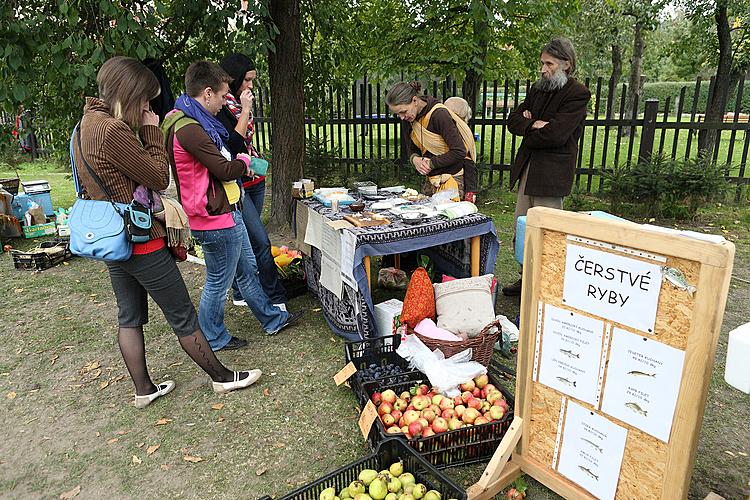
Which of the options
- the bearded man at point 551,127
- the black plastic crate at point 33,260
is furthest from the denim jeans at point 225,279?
the black plastic crate at point 33,260

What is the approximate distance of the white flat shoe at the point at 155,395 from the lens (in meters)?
3.04

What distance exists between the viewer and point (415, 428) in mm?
2467

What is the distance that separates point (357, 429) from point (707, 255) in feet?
6.37

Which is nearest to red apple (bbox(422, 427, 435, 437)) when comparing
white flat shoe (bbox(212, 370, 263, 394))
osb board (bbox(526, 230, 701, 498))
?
osb board (bbox(526, 230, 701, 498))

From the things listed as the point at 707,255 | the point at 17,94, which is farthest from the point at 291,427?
the point at 17,94

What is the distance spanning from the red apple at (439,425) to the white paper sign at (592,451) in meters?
0.56

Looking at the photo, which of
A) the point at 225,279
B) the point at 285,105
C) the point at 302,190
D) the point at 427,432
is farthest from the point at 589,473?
the point at 285,105

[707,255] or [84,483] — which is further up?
[707,255]

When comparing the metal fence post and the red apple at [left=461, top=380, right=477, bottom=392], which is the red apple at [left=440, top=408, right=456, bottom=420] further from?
the metal fence post

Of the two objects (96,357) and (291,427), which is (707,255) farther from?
(96,357)

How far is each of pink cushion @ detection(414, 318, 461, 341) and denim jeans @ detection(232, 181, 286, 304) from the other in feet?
5.07

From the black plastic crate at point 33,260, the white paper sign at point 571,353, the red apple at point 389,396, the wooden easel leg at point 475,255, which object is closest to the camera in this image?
the white paper sign at point 571,353

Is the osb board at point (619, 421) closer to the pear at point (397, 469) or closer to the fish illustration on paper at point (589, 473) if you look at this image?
the fish illustration on paper at point (589, 473)

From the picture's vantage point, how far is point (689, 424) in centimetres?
167
